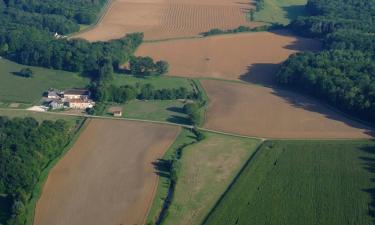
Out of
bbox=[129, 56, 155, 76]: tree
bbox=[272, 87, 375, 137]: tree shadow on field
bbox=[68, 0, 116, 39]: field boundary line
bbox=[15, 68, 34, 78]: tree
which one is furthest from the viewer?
bbox=[68, 0, 116, 39]: field boundary line

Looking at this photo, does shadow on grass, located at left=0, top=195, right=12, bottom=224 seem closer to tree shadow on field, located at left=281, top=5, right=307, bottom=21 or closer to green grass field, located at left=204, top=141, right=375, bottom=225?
green grass field, located at left=204, top=141, right=375, bottom=225

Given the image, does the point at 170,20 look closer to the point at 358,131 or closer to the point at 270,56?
the point at 270,56

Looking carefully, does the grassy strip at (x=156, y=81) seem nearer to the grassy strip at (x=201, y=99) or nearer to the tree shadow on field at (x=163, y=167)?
the grassy strip at (x=201, y=99)

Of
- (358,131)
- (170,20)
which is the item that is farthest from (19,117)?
(170,20)

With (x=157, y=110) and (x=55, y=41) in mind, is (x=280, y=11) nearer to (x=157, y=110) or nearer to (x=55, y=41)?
(x=55, y=41)

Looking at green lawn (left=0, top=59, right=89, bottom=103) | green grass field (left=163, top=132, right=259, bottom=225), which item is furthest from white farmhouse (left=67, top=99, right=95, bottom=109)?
green grass field (left=163, top=132, right=259, bottom=225)

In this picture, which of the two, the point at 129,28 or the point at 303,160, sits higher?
the point at 129,28
